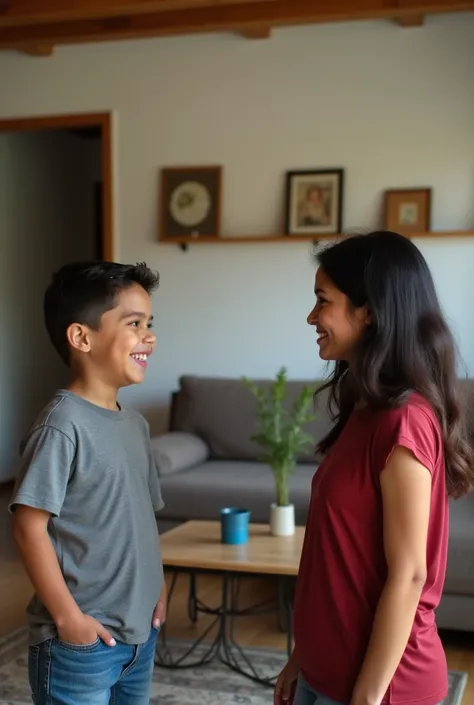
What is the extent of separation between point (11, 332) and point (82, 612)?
4.69 meters

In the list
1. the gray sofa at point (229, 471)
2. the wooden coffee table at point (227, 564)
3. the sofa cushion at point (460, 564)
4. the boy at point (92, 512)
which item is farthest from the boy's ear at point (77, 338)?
the sofa cushion at point (460, 564)

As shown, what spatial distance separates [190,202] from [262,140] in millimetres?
501

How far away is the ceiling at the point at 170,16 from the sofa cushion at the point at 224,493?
7.06ft

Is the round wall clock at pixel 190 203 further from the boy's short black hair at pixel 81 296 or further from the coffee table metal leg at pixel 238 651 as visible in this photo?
the boy's short black hair at pixel 81 296

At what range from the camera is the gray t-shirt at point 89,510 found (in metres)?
1.35

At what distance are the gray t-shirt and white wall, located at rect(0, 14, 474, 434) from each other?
3.02 m

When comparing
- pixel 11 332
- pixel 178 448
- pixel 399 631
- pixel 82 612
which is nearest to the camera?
pixel 399 631

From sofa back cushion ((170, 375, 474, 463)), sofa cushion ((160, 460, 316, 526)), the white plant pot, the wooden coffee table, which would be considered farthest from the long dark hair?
sofa back cushion ((170, 375, 474, 463))

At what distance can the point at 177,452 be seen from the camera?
3877 mm

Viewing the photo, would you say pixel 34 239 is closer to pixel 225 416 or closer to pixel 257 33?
pixel 257 33

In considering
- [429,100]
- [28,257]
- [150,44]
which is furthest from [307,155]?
[28,257]

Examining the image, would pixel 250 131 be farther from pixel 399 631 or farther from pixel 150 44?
pixel 399 631

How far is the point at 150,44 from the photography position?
4.62 m

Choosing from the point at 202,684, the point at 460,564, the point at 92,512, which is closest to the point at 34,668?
the point at 92,512
